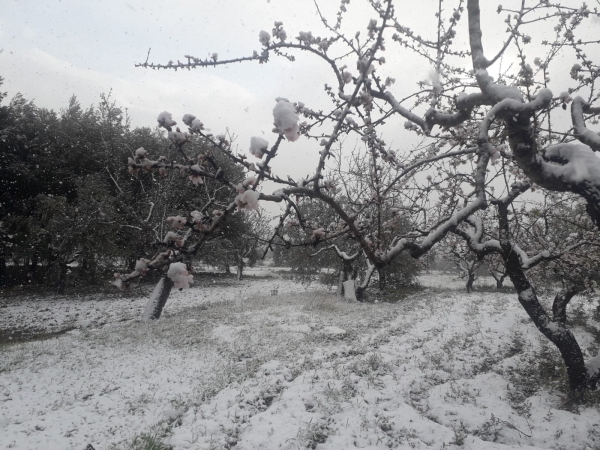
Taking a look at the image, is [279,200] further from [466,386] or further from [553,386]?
[553,386]

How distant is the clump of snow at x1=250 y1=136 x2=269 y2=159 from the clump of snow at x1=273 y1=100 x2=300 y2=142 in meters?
0.13

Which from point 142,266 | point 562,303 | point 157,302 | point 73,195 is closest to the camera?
point 142,266

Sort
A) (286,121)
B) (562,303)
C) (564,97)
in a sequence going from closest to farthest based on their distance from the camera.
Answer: (286,121) < (564,97) < (562,303)

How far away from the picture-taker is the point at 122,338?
31.0 ft

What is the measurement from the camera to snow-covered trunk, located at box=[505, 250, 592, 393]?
529cm

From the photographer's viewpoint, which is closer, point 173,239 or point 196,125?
point 173,239

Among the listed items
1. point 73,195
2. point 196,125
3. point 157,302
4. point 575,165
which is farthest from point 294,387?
point 73,195

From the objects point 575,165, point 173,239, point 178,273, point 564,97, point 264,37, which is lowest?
point 178,273

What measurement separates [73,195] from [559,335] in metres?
26.3

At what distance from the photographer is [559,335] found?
5.34m

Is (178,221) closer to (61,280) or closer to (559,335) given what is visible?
(559,335)

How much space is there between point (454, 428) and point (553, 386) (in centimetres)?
271

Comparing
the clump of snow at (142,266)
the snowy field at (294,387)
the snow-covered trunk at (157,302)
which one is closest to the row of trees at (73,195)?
the snow-covered trunk at (157,302)

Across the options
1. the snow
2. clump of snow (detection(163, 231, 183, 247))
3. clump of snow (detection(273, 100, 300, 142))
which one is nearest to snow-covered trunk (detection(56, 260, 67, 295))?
clump of snow (detection(163, 231, 183, 247))
